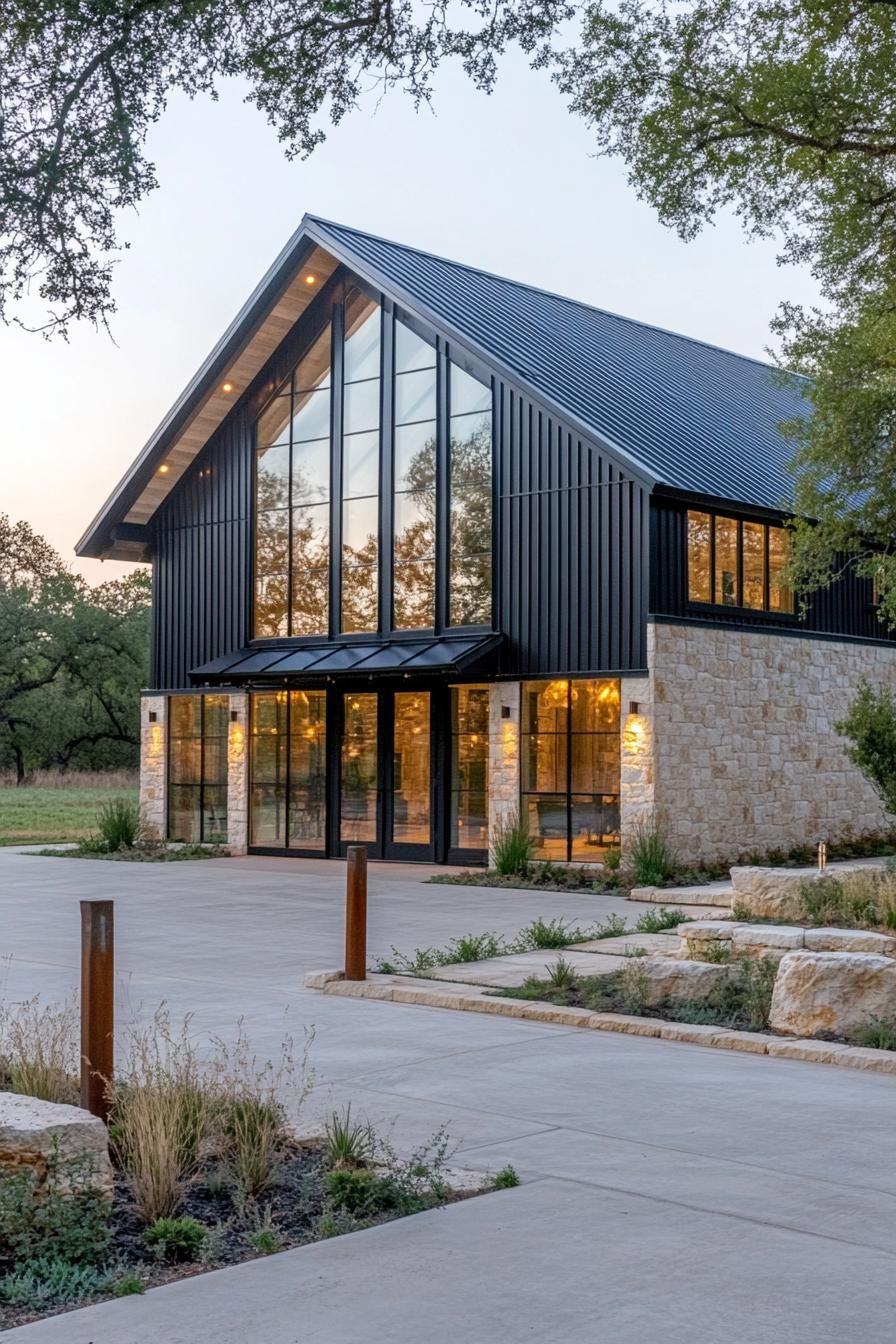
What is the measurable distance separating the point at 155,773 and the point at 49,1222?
23.0 m

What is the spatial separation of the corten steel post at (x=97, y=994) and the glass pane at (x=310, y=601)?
62.0 feet

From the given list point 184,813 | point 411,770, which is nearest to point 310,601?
point 411,770

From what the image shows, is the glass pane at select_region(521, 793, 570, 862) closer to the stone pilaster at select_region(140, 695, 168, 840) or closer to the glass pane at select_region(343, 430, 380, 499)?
the glass pane at select_region(343, 430, 380, 499)

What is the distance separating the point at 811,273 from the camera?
17.2 m

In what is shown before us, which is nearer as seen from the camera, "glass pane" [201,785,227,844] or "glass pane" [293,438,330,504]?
"glass pane" [293,438,330,504]

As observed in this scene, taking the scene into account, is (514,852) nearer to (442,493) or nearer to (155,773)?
(442,493)

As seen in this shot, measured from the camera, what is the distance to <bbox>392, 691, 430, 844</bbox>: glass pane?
23.9m

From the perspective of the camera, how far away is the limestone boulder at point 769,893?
13.7 metres

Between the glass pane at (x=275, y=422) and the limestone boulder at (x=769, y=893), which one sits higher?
the glass pane at (x=275, y=422)

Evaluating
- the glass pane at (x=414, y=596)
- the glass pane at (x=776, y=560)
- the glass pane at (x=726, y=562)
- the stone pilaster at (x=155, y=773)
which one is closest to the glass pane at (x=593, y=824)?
the glass pane at (x=726, y=562)

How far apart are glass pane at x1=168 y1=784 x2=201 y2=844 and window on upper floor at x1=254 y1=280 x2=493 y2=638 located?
330cm

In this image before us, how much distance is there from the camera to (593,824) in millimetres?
21484

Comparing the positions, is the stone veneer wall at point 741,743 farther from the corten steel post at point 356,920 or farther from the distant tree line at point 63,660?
the distant tree line at point 63,660

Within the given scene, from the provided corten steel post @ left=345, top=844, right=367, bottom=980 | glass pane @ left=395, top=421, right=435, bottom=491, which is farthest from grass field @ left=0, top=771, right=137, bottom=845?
corten steel post @ left=345, top=844, right=367, bottom=980
